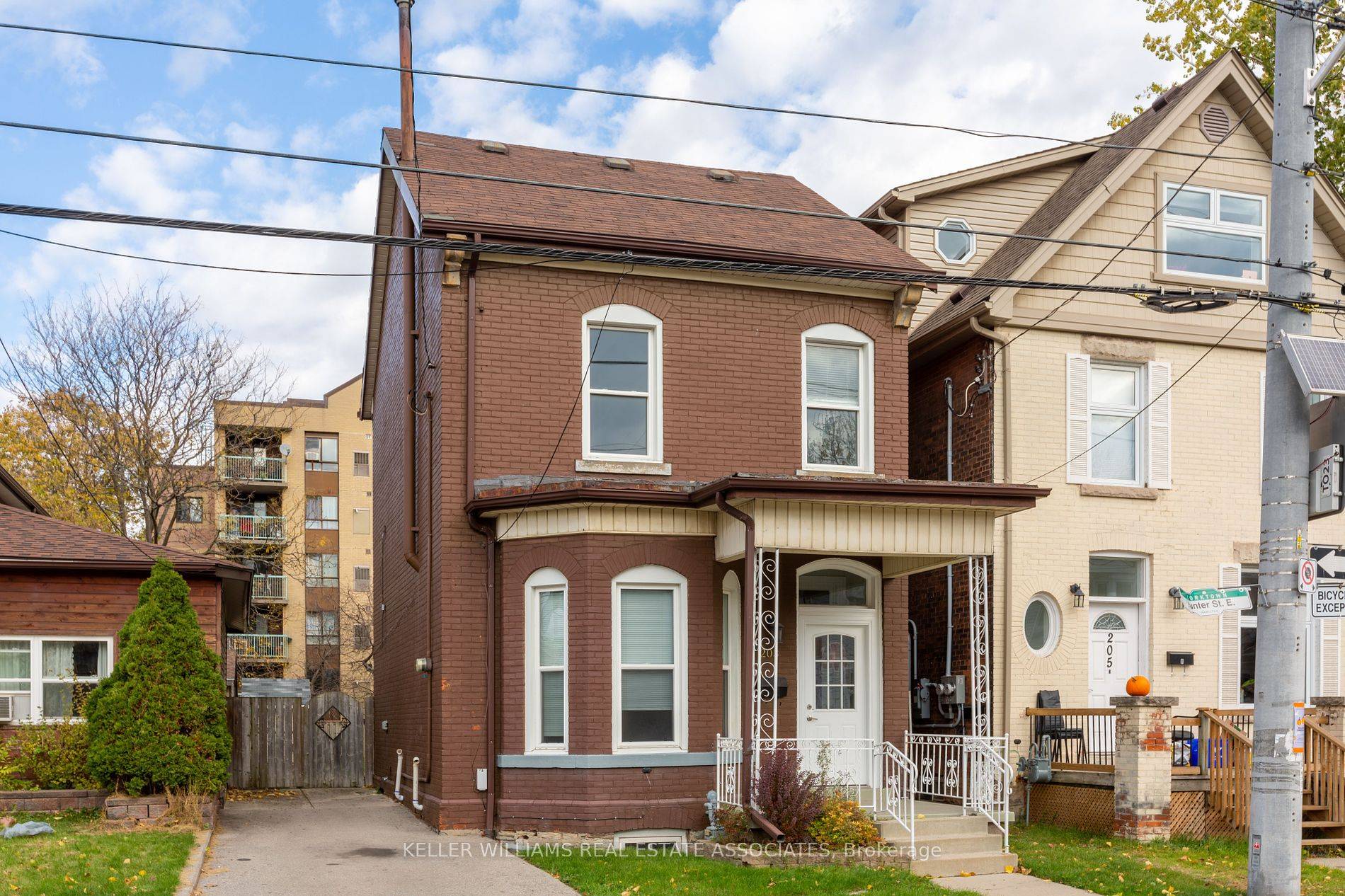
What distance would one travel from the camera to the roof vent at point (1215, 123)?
761 inches

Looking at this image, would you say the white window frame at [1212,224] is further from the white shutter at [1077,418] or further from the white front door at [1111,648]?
the white front door at [1111,648]

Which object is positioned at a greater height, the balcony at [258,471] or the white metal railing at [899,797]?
the balcony at [258,471]

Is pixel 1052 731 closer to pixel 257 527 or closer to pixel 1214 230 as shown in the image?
pixel 1214 230

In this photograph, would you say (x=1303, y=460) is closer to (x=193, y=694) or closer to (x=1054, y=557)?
(x=1054, y=557)

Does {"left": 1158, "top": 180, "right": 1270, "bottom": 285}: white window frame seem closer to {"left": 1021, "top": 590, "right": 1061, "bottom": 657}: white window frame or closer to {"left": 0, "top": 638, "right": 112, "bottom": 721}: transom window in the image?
{"left": 1021, "top": 590, "right": 1061, "bottom": 657}: white window frame

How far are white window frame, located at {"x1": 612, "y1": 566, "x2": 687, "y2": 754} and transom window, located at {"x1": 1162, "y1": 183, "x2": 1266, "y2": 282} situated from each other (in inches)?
356

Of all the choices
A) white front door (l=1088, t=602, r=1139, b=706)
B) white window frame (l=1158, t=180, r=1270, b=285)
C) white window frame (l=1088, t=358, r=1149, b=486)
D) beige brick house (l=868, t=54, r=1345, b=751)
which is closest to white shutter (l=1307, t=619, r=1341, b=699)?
beige brick house (l=868, t=54, r=1345, b=751)

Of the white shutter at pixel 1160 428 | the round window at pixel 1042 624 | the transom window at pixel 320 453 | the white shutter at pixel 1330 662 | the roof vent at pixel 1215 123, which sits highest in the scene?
the roof vent at pixel 1215 123

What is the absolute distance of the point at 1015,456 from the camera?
17.7m

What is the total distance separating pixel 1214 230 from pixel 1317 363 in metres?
9.00

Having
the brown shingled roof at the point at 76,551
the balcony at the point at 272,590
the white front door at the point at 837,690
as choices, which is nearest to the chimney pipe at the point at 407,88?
the brown shingled roof at the point at 76,551

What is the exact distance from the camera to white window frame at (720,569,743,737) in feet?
50.0

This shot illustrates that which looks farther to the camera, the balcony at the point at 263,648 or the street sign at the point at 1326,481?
the balcony at the point at 263,648

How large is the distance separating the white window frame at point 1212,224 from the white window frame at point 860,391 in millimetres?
4875
